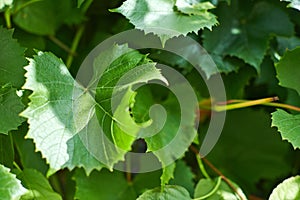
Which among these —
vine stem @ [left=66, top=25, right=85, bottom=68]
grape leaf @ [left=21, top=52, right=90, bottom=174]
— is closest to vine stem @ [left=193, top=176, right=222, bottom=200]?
grape leaf @ [left=21, top=52, right=90, bottom=174]

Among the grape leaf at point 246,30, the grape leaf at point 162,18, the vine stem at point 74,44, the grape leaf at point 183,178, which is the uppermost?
the grape leaf at point 162,18

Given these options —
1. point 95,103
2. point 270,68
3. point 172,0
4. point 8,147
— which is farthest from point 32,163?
point 270,68

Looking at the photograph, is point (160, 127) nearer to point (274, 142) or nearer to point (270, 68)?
point (270, 68)

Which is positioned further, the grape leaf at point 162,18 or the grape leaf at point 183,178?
the grape leaf at point 183,178

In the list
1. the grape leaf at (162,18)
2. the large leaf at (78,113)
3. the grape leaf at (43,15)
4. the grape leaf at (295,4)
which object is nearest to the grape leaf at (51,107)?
the large leaf at (78,113)

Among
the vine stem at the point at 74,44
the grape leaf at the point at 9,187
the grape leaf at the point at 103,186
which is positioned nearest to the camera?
the grape leaf at the point at 9,187

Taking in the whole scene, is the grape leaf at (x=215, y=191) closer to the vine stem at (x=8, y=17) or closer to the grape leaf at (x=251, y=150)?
the grape leaf at (x=251, y=150)

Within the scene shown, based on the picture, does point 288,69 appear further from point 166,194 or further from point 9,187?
point 9,187

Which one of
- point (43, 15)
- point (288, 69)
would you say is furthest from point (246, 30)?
point (43, 15)

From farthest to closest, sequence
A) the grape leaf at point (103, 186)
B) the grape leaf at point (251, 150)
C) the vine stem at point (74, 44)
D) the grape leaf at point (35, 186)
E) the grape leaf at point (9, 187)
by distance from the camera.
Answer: the grape leaf at point (251, 150), the vine stem at point (74, 44), the grape leaf at point (103, 186), the grape leaf at point (35, 186), the grape leaf at point (9, 187)
